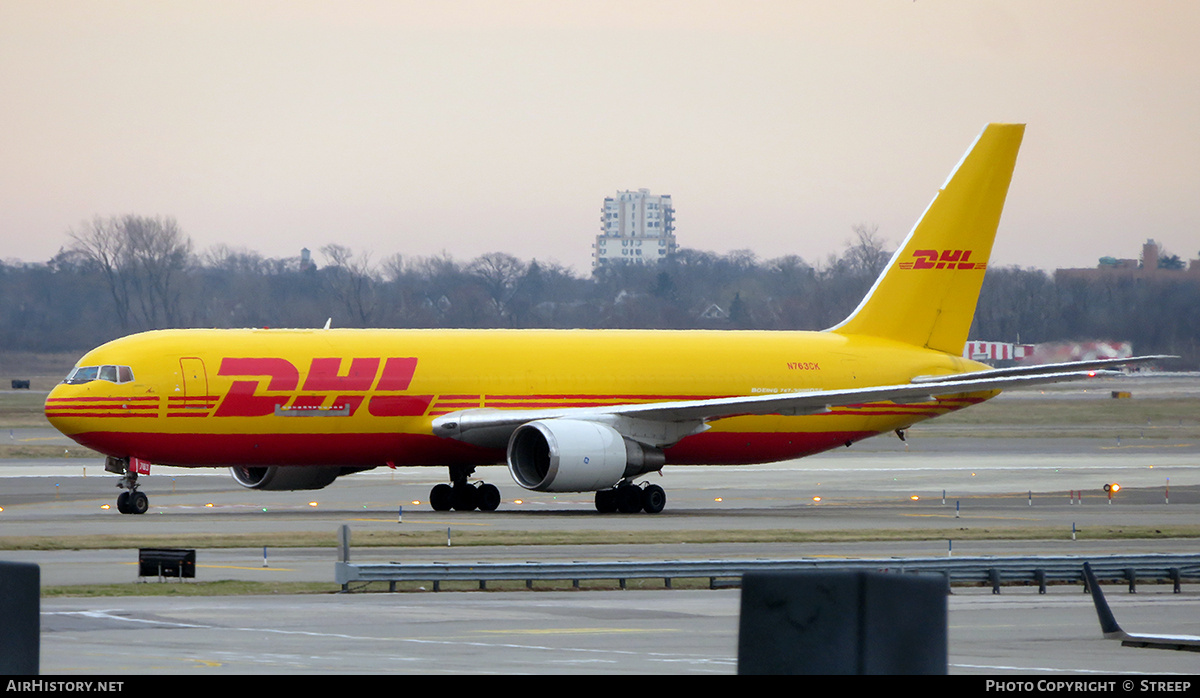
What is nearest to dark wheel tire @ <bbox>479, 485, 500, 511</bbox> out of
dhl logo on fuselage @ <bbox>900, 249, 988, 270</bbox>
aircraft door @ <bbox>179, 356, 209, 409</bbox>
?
aircraft door @ <bbox>179, 356, 209, 409</bbox>

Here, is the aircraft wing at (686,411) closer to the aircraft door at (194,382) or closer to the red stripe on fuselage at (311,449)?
the red stripe on fuselage at (311,449)

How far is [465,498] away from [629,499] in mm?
3604

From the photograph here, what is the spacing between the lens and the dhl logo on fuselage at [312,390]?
35.5 metres

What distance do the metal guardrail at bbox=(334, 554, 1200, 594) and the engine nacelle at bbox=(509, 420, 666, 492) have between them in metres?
12.0

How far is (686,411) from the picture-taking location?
37.1m

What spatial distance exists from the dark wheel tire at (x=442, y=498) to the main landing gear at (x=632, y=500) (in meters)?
3.28

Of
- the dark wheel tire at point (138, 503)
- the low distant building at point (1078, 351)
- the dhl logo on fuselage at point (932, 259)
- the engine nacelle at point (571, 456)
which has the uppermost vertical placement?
the dhl logo on fuselage at point (932, 259)

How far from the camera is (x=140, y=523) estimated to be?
32938 millimetres

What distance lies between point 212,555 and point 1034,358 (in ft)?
175

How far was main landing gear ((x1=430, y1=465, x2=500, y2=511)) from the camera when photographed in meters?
38.0

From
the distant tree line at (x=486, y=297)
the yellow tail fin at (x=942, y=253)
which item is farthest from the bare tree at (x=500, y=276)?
the yellow tail fin at (x=942, y=253)

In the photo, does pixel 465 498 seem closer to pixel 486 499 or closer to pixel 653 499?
pixel 486 499

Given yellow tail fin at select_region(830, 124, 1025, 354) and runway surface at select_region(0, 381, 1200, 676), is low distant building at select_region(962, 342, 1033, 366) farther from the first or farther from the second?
yellow tail fin at select_region(830, 124, 1025, 354)

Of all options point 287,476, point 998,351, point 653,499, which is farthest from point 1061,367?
point 998,351
